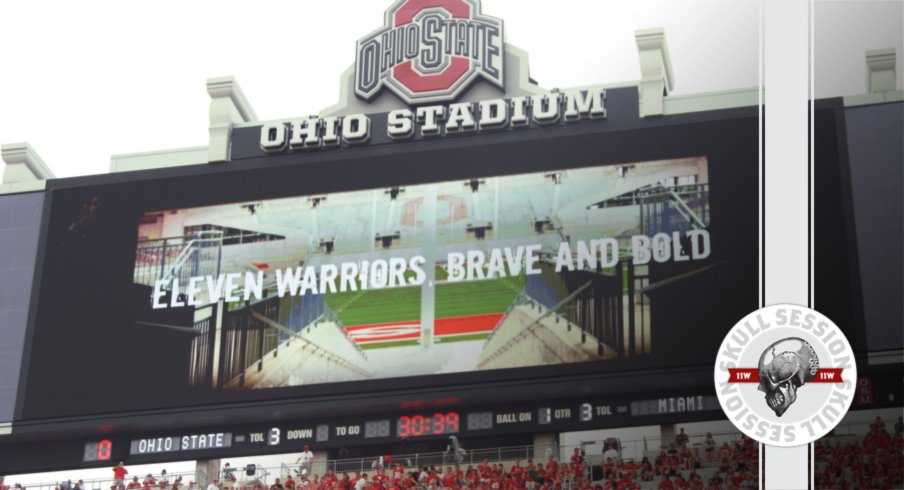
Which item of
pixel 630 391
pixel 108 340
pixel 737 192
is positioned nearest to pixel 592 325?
pixel 630 391

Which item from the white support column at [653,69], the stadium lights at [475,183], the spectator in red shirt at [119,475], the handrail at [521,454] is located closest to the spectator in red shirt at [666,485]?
the handrail at [521,454]

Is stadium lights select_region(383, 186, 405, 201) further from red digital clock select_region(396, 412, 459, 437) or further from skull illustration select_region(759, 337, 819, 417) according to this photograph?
skull illustration select_region(759, 337, 819, 417)

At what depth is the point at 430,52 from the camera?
648 inches

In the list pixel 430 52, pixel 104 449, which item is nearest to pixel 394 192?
pixel 430 52

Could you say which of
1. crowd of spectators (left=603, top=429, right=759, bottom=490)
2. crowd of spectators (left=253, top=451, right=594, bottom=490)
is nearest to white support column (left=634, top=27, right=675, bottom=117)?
crowd of spectators (left=603, top=429, right=759, bottom=490)

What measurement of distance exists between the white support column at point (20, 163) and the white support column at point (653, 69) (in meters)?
8.13

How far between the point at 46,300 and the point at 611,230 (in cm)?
689

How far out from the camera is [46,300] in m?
16.2

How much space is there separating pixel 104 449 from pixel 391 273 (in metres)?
4.02

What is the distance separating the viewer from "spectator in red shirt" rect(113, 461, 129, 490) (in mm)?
15766

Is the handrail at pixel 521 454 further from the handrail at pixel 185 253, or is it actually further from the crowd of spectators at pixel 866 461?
the handrail at pixel 185 253

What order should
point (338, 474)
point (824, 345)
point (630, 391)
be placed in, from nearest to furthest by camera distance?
point (824, 345) → point (630, 391) → point (338, 474)

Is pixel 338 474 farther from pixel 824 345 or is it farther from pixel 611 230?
pixel 824 345

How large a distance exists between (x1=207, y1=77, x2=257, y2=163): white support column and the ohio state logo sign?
5.54ft
